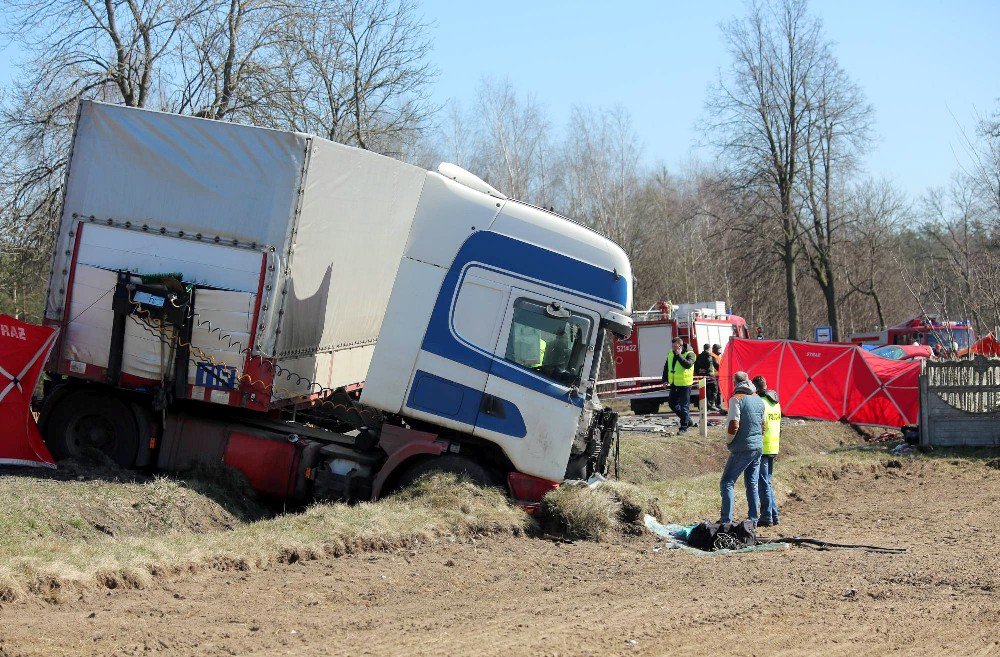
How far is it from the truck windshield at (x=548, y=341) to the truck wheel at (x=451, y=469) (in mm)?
1141

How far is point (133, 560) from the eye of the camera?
724cm

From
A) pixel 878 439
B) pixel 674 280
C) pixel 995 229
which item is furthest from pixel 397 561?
pixel 674 280

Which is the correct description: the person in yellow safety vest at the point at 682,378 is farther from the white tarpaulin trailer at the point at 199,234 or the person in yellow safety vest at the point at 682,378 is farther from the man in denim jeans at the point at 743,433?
the white tarpaulin trailer at the point at 199,234

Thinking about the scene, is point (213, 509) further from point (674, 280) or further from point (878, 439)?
point (674, 280)

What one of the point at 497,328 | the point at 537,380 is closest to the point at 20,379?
the point at 497,328

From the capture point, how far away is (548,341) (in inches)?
387

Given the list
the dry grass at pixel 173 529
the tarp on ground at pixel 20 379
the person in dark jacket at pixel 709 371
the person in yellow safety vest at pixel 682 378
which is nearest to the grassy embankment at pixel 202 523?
the dry grass at pixel 173 529

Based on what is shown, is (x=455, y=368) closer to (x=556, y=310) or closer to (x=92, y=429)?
(x=556, y=310)

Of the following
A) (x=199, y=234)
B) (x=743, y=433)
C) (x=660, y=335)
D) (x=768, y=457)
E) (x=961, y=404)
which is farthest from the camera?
(x=660, y=335)

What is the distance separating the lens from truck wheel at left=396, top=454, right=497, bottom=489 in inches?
389

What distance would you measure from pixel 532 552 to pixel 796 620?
9.02 feet

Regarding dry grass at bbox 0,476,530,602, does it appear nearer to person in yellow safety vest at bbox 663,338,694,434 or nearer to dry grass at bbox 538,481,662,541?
dry grass at bbox 538,481,662,541

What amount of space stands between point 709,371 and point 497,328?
13.5 meters

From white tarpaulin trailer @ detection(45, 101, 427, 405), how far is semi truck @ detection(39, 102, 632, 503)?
0.02 metres
